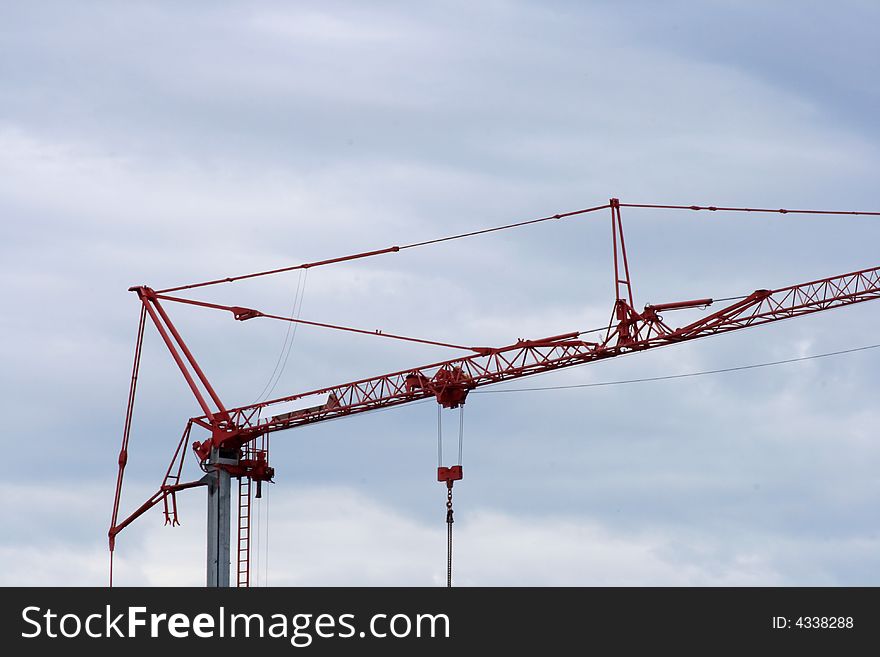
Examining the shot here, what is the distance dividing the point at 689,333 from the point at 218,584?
3171 centimetres

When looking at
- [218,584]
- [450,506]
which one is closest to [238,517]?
[218,584]

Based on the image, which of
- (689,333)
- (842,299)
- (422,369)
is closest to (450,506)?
(422,369)

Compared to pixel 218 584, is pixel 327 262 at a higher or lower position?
higher

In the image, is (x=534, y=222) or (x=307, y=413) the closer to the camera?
(x=534, y=222)

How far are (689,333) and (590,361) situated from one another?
526 cm

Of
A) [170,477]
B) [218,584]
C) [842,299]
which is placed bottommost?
[218,584]

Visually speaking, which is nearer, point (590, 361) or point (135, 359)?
point (590, 361)

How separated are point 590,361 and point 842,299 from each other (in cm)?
1335

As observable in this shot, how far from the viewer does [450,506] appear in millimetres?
84375

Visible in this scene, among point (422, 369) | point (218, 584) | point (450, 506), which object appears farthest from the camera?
point (218, 584)

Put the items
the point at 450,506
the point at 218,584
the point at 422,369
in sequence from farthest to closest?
1. the point at 218,584
2. the point at 422,369
3. the point at 450,506

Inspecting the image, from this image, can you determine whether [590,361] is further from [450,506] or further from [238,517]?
[238,517]

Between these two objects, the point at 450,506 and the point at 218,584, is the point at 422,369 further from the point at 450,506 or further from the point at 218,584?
the point at 218,584

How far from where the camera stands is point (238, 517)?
98688 mm
